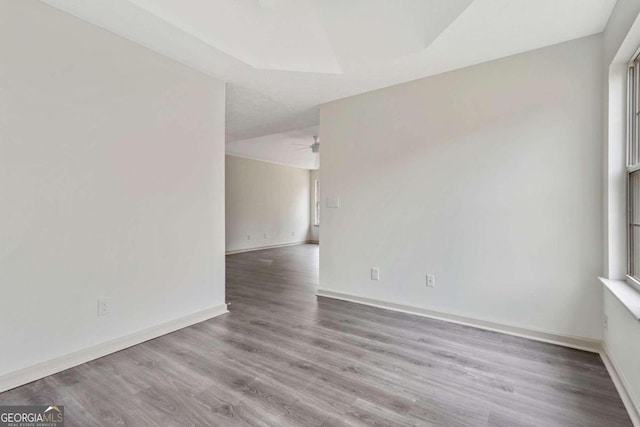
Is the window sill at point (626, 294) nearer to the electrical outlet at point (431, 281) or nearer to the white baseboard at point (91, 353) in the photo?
the electrical outlet at point (431, 281)

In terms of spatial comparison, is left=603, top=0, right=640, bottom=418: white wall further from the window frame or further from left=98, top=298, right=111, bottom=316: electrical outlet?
left=98, top=298, right=111, bottom=316: electrical outlet

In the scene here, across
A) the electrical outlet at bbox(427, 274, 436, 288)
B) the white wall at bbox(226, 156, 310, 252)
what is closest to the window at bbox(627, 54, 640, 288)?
the electrical outlet at bbox(427, 274, 436, 288)

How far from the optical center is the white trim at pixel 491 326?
7.64ft

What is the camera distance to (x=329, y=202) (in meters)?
3.76

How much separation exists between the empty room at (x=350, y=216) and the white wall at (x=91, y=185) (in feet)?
0.04

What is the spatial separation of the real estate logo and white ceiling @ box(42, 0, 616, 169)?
97.5 inches

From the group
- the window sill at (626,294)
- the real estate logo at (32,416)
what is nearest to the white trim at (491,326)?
the window sill at (626,294)

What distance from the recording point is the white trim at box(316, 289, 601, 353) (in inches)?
91.7

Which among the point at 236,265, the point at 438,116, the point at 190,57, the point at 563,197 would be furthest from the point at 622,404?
the point at 236,265

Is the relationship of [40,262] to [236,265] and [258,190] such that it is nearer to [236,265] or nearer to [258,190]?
[236,265]

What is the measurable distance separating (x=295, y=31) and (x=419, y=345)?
2.88 metres

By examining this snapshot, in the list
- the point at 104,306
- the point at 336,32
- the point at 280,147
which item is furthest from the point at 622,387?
the point at 280,147

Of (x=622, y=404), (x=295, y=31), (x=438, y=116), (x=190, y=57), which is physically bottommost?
(x=622, y=404)

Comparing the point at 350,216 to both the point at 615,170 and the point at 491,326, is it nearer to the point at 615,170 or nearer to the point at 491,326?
the point at 491,326
